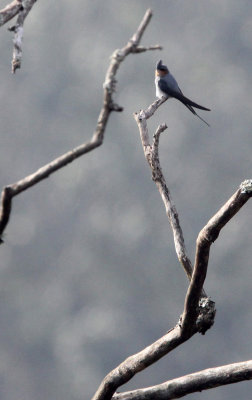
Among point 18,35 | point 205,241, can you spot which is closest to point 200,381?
point 205,241

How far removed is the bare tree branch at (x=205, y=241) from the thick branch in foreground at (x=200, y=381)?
0.19m

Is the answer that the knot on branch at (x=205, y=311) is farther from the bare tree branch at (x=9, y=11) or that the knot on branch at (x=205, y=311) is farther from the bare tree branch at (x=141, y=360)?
the bare tree branch at (x=9, y=11)

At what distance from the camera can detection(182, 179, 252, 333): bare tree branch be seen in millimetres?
2676

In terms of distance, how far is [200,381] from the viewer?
299 cm

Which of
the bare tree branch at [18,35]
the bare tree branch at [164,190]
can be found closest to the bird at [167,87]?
the bare tree branch at [164,190]

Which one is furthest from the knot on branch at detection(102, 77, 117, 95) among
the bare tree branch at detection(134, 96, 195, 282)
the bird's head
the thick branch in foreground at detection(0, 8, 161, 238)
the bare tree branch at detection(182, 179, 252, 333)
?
the bird's head

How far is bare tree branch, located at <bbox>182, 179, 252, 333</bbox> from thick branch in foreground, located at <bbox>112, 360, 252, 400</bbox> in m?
0.19

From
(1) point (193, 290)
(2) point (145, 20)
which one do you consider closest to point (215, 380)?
(1) point (193, 290)

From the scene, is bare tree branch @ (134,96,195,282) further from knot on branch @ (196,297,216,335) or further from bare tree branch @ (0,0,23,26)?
bare tree branch @ (0,0,23,26)

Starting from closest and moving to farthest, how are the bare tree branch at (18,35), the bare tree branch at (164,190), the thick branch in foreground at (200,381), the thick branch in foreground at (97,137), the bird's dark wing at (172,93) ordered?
1. the thick branch in foreground at (97,137)
2. the bare tree branch at (18,35)
3. the thick branch in foreground at (200,381)
4. the bare tree branch at (164,190)
5. the bird's dark wing at (172,93)

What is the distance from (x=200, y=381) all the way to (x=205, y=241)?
1.92 feet

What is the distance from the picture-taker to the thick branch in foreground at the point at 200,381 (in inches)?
116

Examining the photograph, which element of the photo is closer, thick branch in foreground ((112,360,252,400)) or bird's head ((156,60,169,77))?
thick branch in foreground ((112,360,252,400))

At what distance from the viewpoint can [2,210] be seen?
218cm
